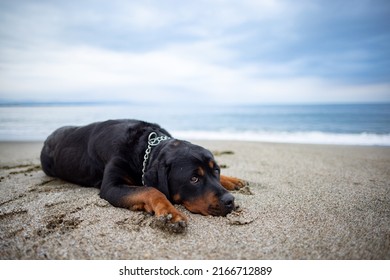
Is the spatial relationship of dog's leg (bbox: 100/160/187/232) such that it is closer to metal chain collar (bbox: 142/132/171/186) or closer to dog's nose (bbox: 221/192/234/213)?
metal chain collar (bbox: 142/132/171/186)

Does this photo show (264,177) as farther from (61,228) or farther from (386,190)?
(61,228)

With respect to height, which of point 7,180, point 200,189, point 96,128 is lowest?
point 7,180

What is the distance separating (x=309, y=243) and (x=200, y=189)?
1245mm

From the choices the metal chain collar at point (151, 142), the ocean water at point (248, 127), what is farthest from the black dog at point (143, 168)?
the ocean water at point (248, 127)

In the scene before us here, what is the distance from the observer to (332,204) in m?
3.65

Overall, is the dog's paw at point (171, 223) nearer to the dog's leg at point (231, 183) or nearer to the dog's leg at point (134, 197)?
the dog's leg at point (134, 197)

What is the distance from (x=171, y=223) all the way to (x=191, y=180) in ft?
1.99

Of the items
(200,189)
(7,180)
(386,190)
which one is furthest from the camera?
(7,180)

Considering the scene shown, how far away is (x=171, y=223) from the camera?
9.04ft

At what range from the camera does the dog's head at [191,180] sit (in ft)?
10.1

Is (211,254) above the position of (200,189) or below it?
below

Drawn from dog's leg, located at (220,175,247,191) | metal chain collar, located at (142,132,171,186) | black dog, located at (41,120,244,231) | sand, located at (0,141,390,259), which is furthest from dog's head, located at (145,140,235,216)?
dog's leg, located at (220,175,247,191)
